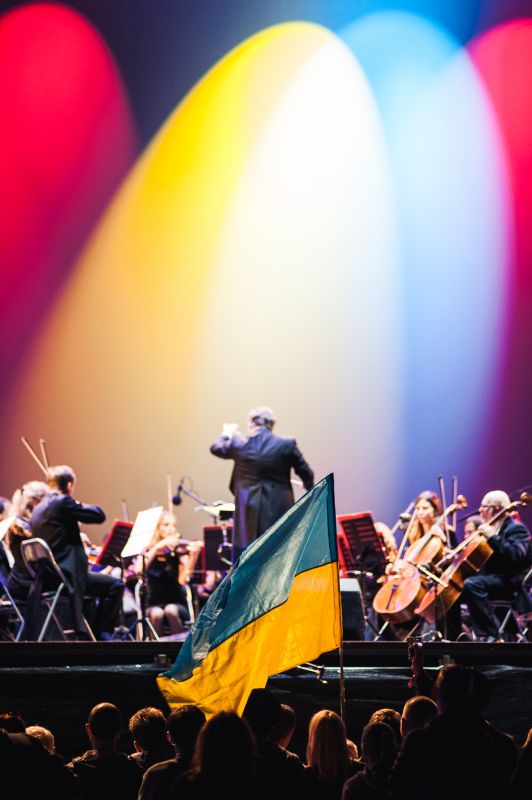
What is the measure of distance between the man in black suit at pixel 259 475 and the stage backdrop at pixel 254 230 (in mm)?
3746

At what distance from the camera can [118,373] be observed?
12.6m

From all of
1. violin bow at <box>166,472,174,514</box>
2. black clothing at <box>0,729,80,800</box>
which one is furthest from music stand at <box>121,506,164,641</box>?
black clothing at <box>0,729,80,800</box>

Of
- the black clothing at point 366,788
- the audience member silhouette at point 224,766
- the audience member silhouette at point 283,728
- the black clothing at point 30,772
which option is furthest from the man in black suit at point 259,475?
the audience member silhouette at point 224,766

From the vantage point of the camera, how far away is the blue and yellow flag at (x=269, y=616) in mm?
4457

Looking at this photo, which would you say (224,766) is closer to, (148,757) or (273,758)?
(273,758)

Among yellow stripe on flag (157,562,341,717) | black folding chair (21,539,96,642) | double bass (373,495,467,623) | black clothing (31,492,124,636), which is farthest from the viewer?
double bass (373,495,467,623)

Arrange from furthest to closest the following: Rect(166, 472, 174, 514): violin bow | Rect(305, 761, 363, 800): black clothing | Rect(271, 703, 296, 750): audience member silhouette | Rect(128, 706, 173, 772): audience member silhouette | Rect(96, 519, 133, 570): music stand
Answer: Rect(166, 472, 174, 514): violin bow
Rect(96, 519, 133, 570): music stand
Rect(128, 706, 173, 772): audience member silhouette
Rect(271, 703, 296, 750): audience member silhouette
Rect(305, 761, 363, 800): black clothing

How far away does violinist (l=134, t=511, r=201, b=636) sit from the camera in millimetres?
10180

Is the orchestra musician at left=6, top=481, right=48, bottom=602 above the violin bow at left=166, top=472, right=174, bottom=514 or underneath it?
underneath

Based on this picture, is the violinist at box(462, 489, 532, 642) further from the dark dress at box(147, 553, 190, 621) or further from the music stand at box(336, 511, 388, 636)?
the dark dress at box(147, 553, 190, 621)

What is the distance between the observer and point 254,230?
Result: 41.7ft

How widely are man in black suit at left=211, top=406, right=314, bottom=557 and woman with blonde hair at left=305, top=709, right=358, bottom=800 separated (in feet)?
15.3

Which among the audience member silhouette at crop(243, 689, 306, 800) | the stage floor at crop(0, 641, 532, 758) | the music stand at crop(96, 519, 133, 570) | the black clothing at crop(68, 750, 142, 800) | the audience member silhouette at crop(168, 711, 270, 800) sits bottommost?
the stage floor at crop(0, 641, 532, 758)

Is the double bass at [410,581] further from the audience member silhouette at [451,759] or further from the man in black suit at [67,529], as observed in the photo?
the audience member silhouette at [451,759]
